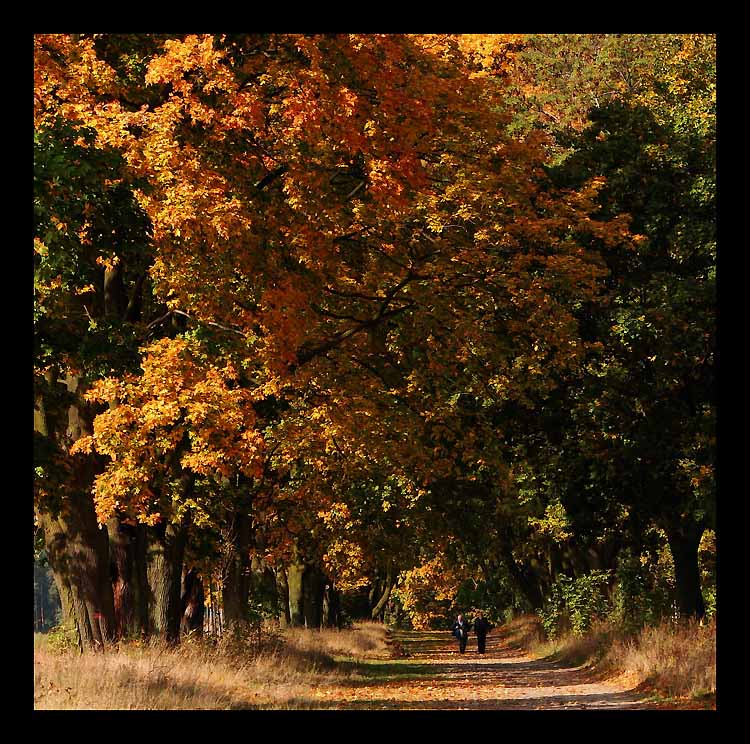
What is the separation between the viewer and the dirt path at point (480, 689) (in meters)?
21.6

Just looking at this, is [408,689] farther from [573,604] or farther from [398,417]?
[573,604]

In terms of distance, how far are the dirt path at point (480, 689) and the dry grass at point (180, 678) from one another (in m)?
0.93

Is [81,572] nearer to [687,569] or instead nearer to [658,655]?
[658,655]

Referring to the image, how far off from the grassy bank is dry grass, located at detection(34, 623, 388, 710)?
5974mm

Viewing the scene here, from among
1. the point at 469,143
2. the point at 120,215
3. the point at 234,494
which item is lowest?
the point at 234,494

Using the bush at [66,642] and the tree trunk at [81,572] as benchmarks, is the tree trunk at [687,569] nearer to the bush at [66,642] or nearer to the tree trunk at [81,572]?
the tree trunk at [81,572]

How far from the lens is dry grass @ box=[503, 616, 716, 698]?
20594 millimetres

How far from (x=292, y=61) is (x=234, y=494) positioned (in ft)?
40.9

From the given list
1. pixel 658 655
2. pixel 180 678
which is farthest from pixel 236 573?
pixel 180 678

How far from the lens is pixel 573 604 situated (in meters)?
37.5

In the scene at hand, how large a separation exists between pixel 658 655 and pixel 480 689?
14.2 feet

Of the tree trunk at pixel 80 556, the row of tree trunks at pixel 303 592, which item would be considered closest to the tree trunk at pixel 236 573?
the tree trunk at pixel 80 556

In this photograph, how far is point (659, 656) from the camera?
23.9 m
